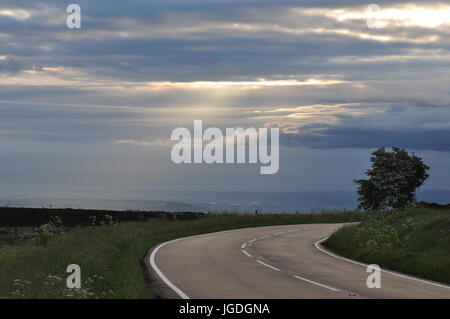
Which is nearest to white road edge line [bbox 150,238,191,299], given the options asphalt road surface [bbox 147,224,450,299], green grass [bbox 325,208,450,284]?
asphalt road surface [bbox 147,224,450,299]

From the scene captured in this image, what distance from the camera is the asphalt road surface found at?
15.1 m

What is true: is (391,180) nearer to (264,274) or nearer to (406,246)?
(406,246)

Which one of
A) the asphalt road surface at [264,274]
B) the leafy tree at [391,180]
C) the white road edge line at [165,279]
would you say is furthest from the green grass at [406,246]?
the leafy tree at [391,180]

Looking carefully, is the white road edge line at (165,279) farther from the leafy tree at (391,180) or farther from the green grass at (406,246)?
the leafy tree at (391,180)

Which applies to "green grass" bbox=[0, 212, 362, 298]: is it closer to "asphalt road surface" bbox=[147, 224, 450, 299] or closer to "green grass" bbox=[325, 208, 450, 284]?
"asphalt road surface" bbox=[147, 224, 450, 299]

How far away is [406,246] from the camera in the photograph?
24.5 metres

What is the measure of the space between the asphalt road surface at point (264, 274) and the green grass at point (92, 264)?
80cm

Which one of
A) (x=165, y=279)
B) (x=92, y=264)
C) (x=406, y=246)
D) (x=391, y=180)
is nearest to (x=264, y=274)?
(x=165, y=279)

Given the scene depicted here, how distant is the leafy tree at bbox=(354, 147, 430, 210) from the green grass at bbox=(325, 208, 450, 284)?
2521cm

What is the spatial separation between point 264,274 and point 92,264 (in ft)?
16.6

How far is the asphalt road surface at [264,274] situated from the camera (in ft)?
49.6
